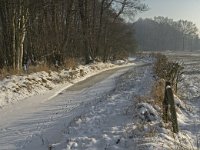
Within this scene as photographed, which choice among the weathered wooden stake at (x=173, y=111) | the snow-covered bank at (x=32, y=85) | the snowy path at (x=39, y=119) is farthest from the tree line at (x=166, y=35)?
the weathered wooden stake at (x=173, y=111)

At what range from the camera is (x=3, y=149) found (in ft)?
27.5

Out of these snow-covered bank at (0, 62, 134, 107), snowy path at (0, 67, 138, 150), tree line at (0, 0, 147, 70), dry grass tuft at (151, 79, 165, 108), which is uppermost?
tree line at (0, 0, 147, 70)

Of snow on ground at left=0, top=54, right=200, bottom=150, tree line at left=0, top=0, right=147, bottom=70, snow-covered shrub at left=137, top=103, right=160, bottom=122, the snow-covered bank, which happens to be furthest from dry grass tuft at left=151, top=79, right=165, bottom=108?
tree line at left=0, top=0, right=147, bottom=70

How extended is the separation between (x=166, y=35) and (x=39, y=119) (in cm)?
15949

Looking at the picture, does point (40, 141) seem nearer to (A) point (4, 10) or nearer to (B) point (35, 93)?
(B) point (35, 93)

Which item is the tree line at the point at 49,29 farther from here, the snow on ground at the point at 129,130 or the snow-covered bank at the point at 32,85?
the snow on ground at the point at 129,130

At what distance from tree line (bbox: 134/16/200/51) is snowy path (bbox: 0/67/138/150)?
443 feet

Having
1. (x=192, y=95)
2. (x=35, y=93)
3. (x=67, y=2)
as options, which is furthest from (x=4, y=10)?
(x=192, y=95)

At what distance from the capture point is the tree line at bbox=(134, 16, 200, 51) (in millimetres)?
159250

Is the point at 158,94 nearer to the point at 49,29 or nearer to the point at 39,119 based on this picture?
the point at 39,119

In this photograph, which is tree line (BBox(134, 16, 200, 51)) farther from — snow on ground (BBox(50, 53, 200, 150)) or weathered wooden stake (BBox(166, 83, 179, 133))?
weathered wooden stake (BBox(166, 83, 179, 133))

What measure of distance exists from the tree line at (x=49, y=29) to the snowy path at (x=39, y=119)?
702 centimetres

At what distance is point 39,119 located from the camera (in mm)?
11445

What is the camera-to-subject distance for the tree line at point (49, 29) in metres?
22.2
